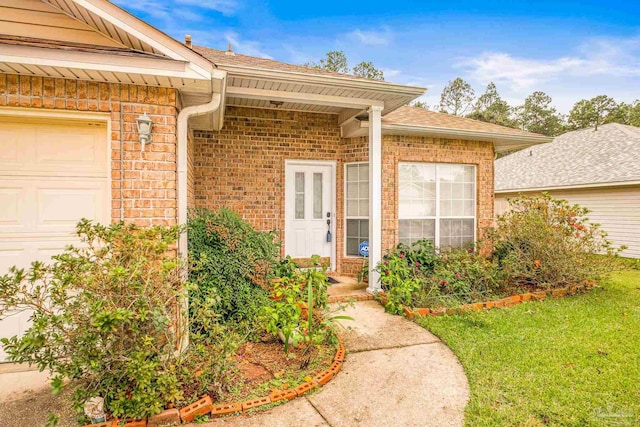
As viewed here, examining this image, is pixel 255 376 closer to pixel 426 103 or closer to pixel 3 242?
pixel 3 242

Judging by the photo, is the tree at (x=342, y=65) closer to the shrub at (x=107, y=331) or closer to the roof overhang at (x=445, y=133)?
the roof overhang at (x=445, y=133)

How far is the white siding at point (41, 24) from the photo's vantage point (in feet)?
10.5

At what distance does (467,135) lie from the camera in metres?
6.95

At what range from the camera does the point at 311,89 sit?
4.98 m

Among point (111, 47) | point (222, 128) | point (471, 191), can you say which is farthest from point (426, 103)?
point (111, 47)

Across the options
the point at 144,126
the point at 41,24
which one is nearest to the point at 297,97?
the point at 144,126

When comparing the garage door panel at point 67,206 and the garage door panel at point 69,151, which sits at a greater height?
the garage door panel at point 69,151

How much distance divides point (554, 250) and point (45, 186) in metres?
7.54

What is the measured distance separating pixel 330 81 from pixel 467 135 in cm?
367

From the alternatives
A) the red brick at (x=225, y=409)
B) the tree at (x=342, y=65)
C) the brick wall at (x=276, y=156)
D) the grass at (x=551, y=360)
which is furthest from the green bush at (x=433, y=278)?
the tree at (x=342, y=65)

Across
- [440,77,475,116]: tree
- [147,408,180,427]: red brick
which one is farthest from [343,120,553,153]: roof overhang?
[440,77,475,116]: tree

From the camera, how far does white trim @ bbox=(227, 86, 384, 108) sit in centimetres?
489

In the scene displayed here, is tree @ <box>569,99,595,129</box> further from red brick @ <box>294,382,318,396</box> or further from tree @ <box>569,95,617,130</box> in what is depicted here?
red brick @ <box>294,382,318,396</box>

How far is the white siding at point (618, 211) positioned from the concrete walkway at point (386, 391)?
982cm
